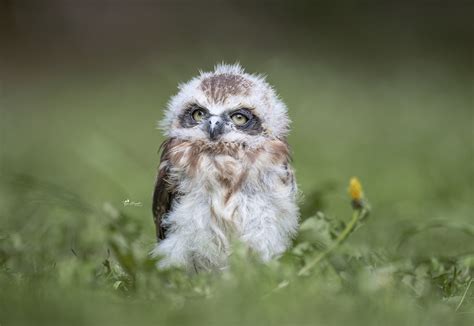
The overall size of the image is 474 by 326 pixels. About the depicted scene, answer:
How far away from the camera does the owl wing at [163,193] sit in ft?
14.9

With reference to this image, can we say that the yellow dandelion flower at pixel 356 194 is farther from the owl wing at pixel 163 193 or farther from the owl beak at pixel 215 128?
the owl wing at pixel 163 193

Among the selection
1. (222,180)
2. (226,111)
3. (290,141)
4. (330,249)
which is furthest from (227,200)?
(290,141)

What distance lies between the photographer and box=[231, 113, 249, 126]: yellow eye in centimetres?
460

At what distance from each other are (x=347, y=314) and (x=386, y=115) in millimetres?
7038

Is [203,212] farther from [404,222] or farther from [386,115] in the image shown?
[386,115]

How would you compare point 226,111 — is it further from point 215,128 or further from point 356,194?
point 356,194

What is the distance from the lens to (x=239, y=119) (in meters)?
4.62

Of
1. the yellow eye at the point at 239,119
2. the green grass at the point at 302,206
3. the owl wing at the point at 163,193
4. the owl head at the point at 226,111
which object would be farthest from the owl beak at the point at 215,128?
the green grass at the point at 302,206

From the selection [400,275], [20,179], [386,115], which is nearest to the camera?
[400,275]

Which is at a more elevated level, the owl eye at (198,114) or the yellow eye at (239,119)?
the owl eye at (198,114)

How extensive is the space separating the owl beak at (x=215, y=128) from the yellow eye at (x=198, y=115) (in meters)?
0.13

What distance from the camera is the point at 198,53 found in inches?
497

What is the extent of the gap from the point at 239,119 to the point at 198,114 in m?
0.23

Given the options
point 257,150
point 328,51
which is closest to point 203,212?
point 257,150
